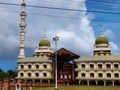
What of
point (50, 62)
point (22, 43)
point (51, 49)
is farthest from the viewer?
point (51, 49)

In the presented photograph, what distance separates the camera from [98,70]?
84938mm

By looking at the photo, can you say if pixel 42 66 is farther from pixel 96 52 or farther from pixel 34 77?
pixel 96 52

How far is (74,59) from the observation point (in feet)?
288

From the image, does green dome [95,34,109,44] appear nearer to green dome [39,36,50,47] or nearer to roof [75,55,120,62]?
roof [75,55,120,62]

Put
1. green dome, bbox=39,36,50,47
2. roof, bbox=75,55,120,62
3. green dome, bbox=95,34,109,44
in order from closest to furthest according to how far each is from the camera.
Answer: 1. roof, bbox=75,55,120,62
2. green dome, bbox=95,34,109,44
3. green dome, bbox=39,36,50,47

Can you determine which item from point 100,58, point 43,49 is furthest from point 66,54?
point 43,49

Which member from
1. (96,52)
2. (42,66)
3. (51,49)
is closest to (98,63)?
(96,52)


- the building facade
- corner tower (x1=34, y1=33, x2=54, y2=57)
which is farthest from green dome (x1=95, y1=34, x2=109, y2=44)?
corner tower (x1=34, y1=33, x2=54, y2=57)

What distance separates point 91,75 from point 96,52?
11.8 m

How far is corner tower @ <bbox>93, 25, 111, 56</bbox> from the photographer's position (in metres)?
94.6

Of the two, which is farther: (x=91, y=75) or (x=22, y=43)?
(x=22, y=43)

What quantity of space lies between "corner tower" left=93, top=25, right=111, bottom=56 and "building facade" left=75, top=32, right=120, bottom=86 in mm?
8068

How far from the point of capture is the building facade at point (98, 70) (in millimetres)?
83875

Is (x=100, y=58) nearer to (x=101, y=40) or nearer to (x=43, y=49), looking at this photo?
(x=101, y=40)
